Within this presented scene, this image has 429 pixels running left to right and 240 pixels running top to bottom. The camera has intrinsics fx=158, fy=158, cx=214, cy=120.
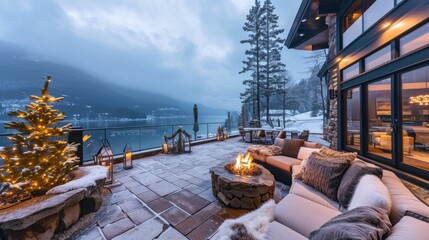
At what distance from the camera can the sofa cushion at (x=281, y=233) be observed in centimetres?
122

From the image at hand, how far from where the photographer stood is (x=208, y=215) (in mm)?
2119

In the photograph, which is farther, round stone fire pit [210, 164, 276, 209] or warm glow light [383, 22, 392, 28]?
warm glow light [383, 22, 392, 28]

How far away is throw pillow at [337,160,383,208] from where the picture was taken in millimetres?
1533

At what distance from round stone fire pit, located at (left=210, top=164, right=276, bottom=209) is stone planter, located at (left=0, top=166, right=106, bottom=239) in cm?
181

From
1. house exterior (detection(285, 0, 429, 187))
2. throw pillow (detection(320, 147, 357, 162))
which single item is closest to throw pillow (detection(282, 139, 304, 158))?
throw pillow (detection(320, 147, 357, 162))

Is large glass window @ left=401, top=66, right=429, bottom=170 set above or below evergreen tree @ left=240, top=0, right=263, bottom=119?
below

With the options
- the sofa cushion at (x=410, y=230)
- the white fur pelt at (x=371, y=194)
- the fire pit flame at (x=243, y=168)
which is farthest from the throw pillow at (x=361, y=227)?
the fire pit flame at (x=243, y=168)

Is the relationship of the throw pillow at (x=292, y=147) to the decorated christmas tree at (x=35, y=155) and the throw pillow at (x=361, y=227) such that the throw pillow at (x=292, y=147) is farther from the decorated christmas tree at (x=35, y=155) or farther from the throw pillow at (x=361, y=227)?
the decorated christmas tree at (x=35, y=155)

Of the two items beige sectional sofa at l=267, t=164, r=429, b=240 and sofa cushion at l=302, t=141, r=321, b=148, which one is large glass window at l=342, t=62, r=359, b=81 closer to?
sofa cushion at l=302, t=141, r=321, b=148

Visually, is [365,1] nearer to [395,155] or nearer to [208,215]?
[395,155]

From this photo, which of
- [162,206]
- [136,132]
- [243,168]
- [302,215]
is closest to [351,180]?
[302,215]

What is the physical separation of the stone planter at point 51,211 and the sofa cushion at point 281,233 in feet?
7.27

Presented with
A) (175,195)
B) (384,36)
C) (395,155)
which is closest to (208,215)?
(175,195)

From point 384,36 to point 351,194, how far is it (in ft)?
10.1
